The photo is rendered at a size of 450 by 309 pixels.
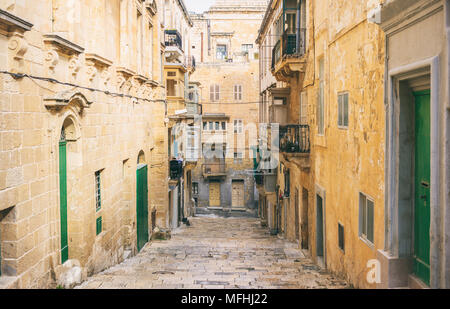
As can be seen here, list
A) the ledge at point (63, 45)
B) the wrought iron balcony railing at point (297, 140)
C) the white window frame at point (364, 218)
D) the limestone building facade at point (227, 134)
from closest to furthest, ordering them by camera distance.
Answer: the ledge at point (63, 45) → the white window frame at point (364, 218) → the wrought iron balcony railing at point (297, 140) → the limestone building facade at point (227, 134)

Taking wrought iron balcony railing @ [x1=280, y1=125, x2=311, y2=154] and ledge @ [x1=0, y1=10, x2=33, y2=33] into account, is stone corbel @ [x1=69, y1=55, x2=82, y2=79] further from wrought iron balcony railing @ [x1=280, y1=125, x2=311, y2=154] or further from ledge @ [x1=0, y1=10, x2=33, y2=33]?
wrought iron balcony railing @ [x1=280, y1=125, x2=311, y2=154]

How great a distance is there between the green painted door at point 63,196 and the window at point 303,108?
8.63 m

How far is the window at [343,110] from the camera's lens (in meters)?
9.74

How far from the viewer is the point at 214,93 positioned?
3884cm

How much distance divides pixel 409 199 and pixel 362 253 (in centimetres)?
248

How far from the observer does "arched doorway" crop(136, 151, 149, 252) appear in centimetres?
1583

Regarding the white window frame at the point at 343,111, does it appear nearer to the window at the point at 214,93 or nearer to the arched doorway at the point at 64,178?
the arched doorway at the point at 64,178

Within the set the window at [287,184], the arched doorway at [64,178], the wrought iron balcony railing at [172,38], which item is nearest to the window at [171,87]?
the wrought iron balcony railing at [172,38]

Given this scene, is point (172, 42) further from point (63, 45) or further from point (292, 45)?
point (63, 45)

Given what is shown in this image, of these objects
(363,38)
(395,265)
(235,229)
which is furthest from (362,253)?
(235,229)

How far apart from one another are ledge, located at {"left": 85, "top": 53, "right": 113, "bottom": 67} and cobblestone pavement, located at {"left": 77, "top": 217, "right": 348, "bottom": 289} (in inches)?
189

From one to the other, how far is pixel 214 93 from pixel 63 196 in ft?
100

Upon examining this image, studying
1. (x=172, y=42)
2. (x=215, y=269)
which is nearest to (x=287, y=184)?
(x=215, y=269)

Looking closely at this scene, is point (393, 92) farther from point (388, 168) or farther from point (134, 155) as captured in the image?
point (134, 155)
